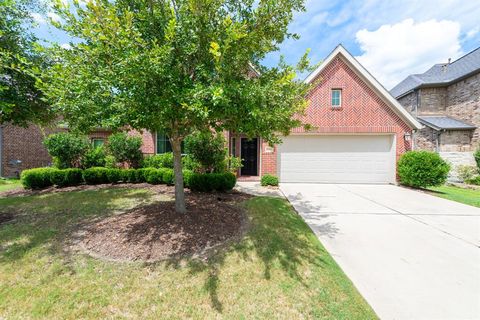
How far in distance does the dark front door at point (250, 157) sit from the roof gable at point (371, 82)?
4.92 m

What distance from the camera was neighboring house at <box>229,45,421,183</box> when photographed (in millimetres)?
10695

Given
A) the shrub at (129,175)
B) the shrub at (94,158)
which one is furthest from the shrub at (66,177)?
the shrub at (129,175)

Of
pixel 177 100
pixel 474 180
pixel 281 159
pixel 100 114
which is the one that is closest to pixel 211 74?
pixel 177 100

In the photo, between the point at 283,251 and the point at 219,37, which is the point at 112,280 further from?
the point at 219,37

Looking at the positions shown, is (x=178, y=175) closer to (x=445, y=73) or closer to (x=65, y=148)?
(x=65, y=148)

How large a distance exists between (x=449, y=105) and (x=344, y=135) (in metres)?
11.6

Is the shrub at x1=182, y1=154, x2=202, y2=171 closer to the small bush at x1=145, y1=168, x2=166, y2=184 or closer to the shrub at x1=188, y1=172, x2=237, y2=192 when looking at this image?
the shrub at x1=188, y1=172, x2=237, y2=192

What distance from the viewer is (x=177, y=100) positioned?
3014 mm

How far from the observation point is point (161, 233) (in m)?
4.11

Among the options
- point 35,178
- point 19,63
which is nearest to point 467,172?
point 19,63

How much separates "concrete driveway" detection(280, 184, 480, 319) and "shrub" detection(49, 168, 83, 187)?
9280mm

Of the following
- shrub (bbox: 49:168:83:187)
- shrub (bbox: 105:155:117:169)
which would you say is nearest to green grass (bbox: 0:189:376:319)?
shrub (bbox: 49:168:83:187)

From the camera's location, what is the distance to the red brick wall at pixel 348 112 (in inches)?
421

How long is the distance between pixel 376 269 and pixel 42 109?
860 cm
